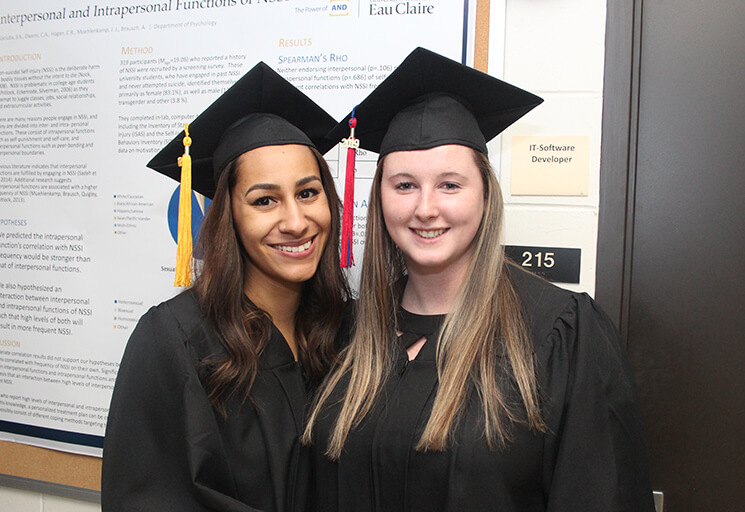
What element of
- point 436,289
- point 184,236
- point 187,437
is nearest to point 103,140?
point 184,236

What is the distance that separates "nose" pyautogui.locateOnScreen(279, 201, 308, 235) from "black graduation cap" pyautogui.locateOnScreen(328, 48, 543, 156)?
24cm

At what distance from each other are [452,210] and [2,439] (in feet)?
6.48

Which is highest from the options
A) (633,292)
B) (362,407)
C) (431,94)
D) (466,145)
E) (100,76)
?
(100,76)

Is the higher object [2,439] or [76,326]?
[76,326]

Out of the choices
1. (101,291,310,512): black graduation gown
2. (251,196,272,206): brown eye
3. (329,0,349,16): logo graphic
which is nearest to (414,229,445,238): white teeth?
(251,196,272,206): brown eye

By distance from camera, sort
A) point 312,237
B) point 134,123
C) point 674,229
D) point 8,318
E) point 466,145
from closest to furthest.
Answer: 1. point 466,145
2. point 312,237
3. point 674,229
4. point 134,123
5. point 8,318

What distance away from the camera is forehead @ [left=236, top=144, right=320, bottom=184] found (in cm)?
122

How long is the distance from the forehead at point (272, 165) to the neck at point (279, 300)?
269mm

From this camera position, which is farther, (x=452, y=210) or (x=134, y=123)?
(x=134, y=123)

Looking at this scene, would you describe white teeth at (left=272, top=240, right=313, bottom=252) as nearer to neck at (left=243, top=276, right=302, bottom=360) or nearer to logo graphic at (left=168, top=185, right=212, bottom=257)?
neck at (left=243, top=276, right=302, bottom=360)

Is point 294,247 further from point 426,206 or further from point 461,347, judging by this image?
point 461,347

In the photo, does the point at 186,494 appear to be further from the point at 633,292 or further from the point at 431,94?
the point at 633,292

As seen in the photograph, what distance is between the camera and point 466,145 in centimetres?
116

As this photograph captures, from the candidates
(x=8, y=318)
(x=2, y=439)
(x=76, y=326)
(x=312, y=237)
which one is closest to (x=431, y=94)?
(x=312, y=237)
